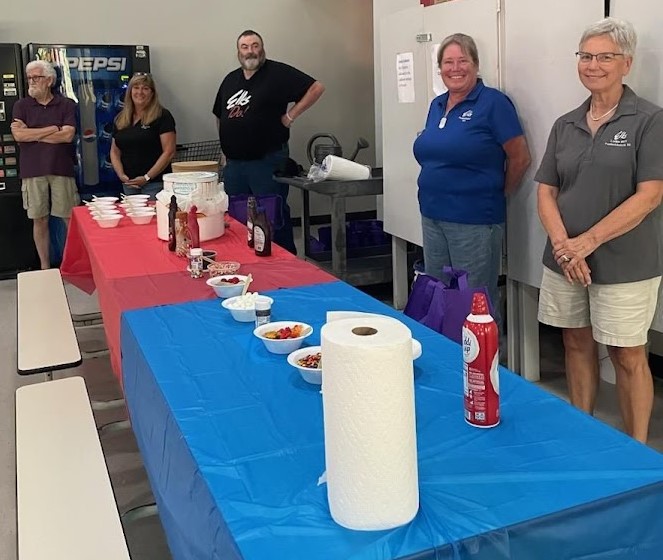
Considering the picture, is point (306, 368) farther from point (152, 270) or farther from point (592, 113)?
point (592, 113)

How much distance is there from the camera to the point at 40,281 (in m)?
3.79

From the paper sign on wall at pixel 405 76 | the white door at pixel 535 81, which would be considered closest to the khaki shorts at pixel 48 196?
the paper sign on wall at pixel 405 76

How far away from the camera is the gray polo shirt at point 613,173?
2385mm

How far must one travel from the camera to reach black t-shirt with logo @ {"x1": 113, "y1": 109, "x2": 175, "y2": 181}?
5.47m

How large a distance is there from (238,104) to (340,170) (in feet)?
3.18

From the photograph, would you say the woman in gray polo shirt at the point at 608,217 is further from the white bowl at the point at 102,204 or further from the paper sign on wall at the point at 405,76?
the white bowl at the point at 102,204

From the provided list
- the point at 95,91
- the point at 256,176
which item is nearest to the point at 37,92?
the point at 95,91

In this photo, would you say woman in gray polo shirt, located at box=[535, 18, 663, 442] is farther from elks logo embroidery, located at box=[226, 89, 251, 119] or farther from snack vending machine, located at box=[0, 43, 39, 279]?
snack vending machine, located at box=[0, 43, 39, 279]

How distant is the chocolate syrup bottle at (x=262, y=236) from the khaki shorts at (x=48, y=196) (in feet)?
10.5

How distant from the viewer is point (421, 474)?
1270 mm

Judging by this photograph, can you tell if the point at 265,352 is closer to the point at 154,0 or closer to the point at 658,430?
the point at 658,430

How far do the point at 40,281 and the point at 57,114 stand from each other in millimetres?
2210

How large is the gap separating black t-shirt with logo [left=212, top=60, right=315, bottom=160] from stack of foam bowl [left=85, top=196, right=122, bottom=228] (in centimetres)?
114

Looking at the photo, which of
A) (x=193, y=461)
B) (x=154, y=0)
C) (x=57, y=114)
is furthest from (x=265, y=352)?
(x=154, y=0)
